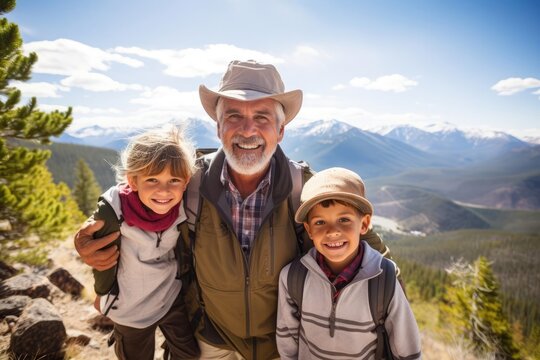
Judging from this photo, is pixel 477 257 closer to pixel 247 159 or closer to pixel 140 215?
pixel 247 159

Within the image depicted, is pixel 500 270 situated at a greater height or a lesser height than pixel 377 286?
lesser

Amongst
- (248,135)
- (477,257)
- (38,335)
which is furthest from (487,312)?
(477,257)

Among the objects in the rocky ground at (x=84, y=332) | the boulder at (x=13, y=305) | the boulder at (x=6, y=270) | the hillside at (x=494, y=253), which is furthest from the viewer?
the hillside at (x=494, y=253)

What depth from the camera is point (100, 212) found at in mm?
2521

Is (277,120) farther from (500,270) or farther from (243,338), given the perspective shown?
(500,270)

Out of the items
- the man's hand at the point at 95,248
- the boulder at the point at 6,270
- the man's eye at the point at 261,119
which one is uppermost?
the man's eye at the point at 261,119

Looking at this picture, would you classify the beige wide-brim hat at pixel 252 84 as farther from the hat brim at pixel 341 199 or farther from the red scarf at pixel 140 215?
the red scarf at pixel 140 215

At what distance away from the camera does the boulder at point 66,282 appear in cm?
613

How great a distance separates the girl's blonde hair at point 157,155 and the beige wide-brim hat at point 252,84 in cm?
64

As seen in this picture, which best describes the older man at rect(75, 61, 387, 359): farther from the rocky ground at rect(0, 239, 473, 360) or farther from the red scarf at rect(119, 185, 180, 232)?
the rocky ground at rect(0, 239, 473, 360)

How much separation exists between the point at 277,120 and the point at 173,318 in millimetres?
2359

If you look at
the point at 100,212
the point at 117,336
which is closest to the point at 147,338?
the point at 117,336

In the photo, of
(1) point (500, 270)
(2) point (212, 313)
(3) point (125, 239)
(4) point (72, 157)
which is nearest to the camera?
(3) point (125, 239)

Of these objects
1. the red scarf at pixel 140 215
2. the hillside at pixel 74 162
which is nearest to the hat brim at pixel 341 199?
the red scarf at pixel 140 215
